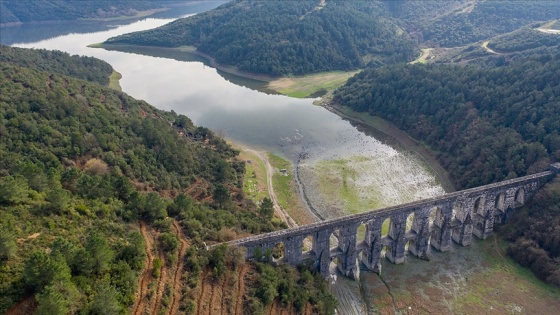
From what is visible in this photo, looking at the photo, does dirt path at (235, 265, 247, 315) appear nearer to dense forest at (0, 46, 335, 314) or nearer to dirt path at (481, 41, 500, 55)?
dense forest at (0, 46, 335, 314)

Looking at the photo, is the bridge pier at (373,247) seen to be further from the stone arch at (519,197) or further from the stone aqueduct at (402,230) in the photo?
the stone arch at (519,197)

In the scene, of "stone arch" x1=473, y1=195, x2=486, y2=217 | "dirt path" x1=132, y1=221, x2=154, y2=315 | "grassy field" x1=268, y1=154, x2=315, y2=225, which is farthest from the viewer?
"grassy field" x1=268, y1=154, x2=315, y2=225

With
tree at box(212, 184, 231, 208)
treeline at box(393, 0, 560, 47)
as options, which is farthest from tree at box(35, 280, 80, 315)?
treeline at box(393, 0, 560, 47)

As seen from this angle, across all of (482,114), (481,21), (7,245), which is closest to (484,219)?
(482,114)

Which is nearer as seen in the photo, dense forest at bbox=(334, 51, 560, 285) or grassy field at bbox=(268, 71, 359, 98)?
dense forest at bbox=(334, 51, 560, 285)

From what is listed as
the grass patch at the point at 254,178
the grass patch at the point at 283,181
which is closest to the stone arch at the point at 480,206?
the grass patch at the point at 283,181

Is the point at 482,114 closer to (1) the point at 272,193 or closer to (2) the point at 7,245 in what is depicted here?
(1) the point at 272,193

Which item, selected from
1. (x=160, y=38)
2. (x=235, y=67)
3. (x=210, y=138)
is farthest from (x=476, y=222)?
(x=160, y=38)
